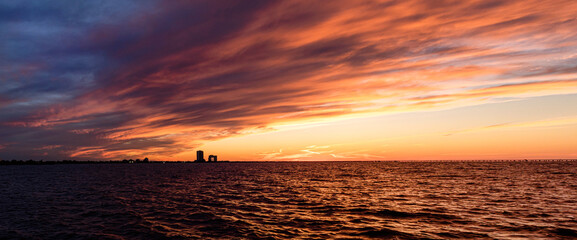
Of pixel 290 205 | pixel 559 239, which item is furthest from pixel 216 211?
pixel 559 239

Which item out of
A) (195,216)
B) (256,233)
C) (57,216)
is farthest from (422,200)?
(57,216)

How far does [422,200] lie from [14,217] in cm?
4360

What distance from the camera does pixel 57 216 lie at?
27.7 m

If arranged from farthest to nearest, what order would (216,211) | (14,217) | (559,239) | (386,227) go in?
(216,211) → (14,217) → (386,227) → (559,239)

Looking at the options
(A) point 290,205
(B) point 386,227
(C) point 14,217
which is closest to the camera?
(B) point 386,227

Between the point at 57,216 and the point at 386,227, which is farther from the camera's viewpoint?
the point at 57,216

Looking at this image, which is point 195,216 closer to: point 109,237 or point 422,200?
point 109,237

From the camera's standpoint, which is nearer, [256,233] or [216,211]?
[256,233]

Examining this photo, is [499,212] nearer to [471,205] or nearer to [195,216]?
[471,205]

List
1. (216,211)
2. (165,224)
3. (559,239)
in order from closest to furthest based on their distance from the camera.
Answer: (559,239)
(165,224)
(216,211)

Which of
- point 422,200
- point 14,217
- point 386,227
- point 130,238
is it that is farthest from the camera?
point 422,200

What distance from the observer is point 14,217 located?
89.7 ft

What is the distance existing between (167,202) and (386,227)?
27.1m

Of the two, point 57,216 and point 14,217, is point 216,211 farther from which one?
point 14,217
